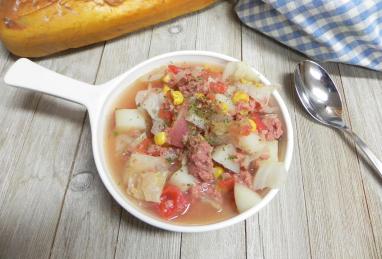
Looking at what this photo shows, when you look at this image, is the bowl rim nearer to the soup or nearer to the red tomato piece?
the soup

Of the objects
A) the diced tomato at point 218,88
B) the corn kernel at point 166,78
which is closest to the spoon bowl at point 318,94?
the diced tomato at point 218,88

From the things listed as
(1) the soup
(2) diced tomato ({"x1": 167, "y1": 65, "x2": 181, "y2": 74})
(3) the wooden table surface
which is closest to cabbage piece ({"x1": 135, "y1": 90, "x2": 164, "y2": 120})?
(1) the soup

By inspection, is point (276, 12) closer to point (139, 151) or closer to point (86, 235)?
point (139, 151)

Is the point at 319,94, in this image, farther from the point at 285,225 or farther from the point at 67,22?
the point at 67,22

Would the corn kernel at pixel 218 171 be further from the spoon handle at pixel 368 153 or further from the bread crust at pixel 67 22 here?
the bread crust at pixel 67 22

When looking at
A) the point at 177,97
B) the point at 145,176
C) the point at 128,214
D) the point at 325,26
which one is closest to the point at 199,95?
the point at 177,97

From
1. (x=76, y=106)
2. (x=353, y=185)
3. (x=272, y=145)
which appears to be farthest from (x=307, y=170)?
(x=76, y=106)

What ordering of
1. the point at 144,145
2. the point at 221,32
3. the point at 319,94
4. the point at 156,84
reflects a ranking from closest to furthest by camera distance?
1. the point at 144,145
2. the point at 156,84
3. the point at 319,94
4. the point at 221,32
